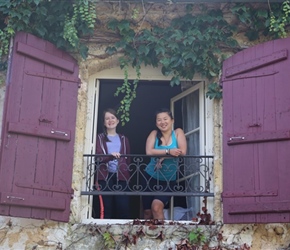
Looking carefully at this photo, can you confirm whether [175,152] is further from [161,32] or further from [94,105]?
[161,32]

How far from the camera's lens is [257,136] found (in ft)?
21.2

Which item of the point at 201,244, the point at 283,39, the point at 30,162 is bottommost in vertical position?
the point at 201,244

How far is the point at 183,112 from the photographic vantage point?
25.8 ft

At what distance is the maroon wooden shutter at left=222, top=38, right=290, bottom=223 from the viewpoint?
623cm

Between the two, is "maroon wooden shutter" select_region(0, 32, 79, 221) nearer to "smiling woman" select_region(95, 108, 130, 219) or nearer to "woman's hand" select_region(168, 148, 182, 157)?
"smiling woman" select_region(95, 108, 130, 219)

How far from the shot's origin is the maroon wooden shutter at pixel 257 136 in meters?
6.23

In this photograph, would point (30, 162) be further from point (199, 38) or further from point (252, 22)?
point (252, 22)

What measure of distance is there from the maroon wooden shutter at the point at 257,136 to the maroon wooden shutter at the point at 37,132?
5.20ft

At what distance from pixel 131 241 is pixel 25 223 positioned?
1048 millimetres

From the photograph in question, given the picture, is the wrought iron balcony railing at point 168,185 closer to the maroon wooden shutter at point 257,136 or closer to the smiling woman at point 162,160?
the smiling woman at point 162,160

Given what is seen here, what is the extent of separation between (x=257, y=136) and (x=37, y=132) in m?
2.13

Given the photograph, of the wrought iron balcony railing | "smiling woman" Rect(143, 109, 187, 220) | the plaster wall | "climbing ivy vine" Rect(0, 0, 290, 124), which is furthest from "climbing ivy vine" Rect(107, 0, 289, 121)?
the plaster wall

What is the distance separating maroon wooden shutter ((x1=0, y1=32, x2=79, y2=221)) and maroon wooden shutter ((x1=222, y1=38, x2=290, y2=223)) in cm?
158

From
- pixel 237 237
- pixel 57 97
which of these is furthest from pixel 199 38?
pixel 237 237
